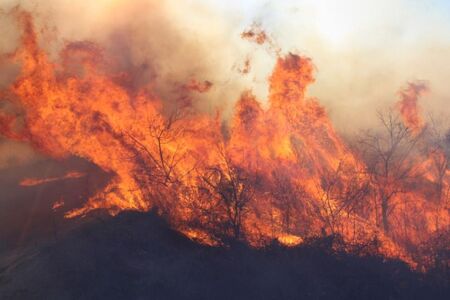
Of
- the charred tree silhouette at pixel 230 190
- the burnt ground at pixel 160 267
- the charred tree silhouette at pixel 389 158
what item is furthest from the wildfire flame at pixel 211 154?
the burnt ground at pixel 160 267

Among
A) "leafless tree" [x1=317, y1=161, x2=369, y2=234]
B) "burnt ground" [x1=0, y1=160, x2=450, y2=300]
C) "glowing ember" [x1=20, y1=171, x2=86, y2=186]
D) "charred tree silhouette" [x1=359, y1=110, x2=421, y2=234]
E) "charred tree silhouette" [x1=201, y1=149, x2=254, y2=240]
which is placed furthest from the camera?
"charred tree silhouette" [x1=359, y1=110, x2=421, y2=234]

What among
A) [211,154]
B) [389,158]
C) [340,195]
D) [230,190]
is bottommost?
[230,190]

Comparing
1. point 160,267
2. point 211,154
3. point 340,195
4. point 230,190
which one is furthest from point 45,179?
point 340,195

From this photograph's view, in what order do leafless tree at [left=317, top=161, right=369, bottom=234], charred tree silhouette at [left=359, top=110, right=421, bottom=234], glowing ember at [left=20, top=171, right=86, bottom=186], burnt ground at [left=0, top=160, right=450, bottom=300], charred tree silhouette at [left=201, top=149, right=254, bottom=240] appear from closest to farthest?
burnt ground at [left=0, top=160, right=450, bottom=300], charred tree silhouette at [left=201, top=149, right=254, bottom=240], leafless tree at [left=317, top=161, right=369, bottom=234], glowing ember at [left=20, top=171, right=86, bottom=186], charred tree silhouette at [left=359, top=110, right=421, bottom=234]

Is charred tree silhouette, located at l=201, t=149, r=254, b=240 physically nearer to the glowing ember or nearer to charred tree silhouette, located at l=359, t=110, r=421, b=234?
the glowing ember

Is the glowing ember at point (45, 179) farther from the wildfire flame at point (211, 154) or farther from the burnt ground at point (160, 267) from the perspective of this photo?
the burnt ground at point (160, 267)

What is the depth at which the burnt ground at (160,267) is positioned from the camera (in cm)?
A: 1725

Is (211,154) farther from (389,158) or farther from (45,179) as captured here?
(389,158)

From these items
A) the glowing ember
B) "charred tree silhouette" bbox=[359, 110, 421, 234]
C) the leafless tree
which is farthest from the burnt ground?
"charred tree silhouette" bbox=[359, 110, 421, 234]

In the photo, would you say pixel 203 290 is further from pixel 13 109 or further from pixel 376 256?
pixel 13 109

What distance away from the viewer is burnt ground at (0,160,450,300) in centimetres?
1725

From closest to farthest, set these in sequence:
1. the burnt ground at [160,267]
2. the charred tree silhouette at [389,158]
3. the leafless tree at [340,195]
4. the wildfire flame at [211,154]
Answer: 1. the burnt ground at [160,267]
2. the wildfire flame at [211,154]
3. the leafless tree at [340,195]
4. the charred tree silhouette at [389,158]

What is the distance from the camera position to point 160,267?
18.5 metres

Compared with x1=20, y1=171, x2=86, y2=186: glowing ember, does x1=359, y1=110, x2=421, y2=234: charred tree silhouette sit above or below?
above
